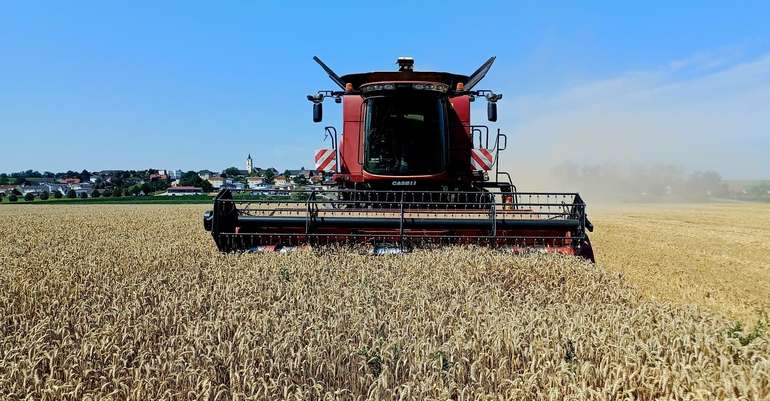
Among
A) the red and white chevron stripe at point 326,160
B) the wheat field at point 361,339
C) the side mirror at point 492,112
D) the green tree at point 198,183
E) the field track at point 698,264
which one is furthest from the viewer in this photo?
the green tree at point 198,183

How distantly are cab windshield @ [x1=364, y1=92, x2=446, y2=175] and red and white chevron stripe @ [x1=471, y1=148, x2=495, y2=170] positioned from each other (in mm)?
622

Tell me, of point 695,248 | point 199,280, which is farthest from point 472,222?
point 695,248

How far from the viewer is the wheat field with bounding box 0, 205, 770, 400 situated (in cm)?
239

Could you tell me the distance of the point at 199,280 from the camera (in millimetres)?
4785

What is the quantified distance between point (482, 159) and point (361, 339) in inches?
224

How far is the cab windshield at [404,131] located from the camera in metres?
7.96

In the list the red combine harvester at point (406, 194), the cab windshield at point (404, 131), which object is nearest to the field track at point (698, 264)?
the red combine harvester at point (406, 194)

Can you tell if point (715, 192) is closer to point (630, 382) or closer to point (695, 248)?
point (695, 248)

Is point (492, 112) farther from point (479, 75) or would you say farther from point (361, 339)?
point (361, 339)

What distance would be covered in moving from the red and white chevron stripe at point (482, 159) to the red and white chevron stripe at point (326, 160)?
2029 mm

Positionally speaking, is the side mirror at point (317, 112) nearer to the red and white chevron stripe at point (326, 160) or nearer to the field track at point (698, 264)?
the red and white chevron stripe at point (326, 160)

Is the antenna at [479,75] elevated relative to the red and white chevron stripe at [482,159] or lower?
elevated

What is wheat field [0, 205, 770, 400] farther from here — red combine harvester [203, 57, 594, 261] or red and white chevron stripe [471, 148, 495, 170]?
A: red and white chevron stripe [471, 148, 495, 170]

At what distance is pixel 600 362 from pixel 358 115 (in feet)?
21.3
